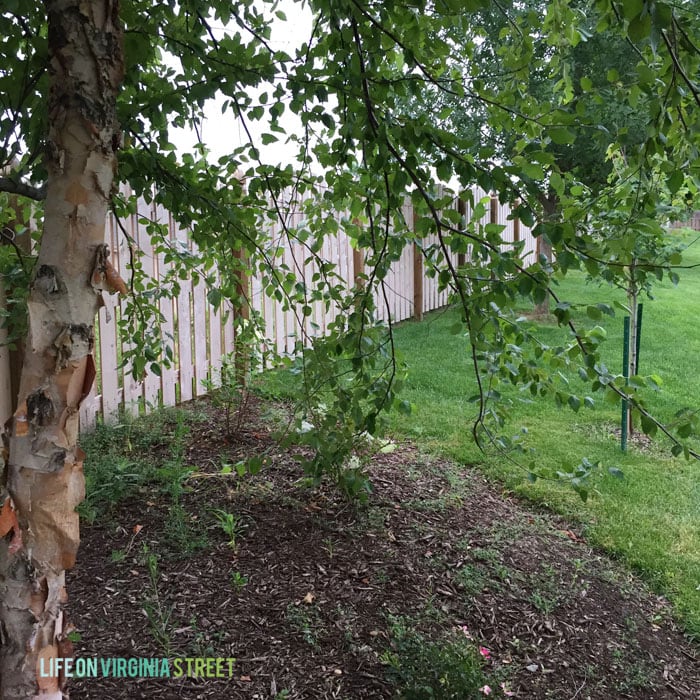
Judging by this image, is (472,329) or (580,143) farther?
(580,143)

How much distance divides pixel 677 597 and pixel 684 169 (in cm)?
205

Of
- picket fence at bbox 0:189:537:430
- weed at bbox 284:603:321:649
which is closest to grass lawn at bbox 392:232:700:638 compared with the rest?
weed at bbox 284:603:321:649

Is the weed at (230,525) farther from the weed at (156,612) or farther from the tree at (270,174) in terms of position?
the tree at (270,174)

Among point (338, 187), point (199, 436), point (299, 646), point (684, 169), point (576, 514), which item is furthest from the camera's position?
point (199, 436)

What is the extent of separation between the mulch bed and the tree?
449 mm

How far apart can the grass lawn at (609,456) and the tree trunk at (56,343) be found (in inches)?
44.2

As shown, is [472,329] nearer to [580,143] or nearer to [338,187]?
[338,187]

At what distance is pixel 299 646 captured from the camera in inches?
83.5

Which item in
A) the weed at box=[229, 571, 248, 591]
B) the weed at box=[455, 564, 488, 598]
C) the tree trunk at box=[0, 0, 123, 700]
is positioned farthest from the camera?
the weed at box=[455, 564, 488, 598]

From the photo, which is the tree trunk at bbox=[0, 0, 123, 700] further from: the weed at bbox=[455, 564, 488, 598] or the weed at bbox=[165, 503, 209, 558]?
the weed at bbox=[455, 564, 488, 598]

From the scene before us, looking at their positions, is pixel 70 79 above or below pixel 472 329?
above

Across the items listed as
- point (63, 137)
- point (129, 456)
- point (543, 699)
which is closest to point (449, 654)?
point (543, 699)

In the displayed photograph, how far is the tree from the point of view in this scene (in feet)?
3.92

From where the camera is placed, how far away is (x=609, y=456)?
4.13 meters
